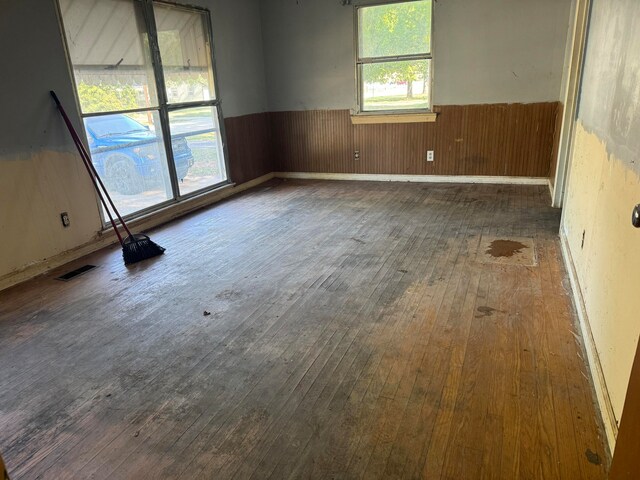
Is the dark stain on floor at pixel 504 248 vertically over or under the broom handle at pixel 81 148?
under

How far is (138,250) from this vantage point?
370 centimetres

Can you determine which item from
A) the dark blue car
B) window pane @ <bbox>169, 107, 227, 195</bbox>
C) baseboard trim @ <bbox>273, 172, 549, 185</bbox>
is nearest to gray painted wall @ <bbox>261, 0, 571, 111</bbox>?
baseboard trim @ <bbox>273, 172, 549, 185</bbox>

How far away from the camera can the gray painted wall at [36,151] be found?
128 inches

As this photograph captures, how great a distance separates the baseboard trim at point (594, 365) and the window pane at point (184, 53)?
13.6 ft

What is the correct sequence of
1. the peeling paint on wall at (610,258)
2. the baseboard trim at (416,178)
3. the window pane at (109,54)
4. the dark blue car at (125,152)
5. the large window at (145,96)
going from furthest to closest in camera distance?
the baseboard trim at (416,178) → the dark blue car at (125,152) → the large window at (145,96) → the window pane at (109,54) → the peeling paint on wall at (610,258)

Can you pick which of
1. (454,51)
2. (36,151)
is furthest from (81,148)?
(454,51)

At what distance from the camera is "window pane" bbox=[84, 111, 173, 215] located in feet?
13.3

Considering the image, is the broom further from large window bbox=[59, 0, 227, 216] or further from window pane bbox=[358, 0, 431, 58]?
window pane bbox=[358, 0, 431, 58]

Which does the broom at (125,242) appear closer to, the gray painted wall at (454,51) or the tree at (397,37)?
the gray painted wall at (454,51)

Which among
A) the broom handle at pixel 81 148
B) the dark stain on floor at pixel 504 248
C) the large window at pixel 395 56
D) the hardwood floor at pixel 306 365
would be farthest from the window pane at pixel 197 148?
the dark stain on floor at pixel 504 248

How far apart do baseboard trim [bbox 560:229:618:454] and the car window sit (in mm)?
3933

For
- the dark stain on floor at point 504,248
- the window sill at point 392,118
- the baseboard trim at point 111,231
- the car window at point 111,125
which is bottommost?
the dark stain on floor at point 504,248

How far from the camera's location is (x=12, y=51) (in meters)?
3.23

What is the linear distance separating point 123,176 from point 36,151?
0.90 meters
